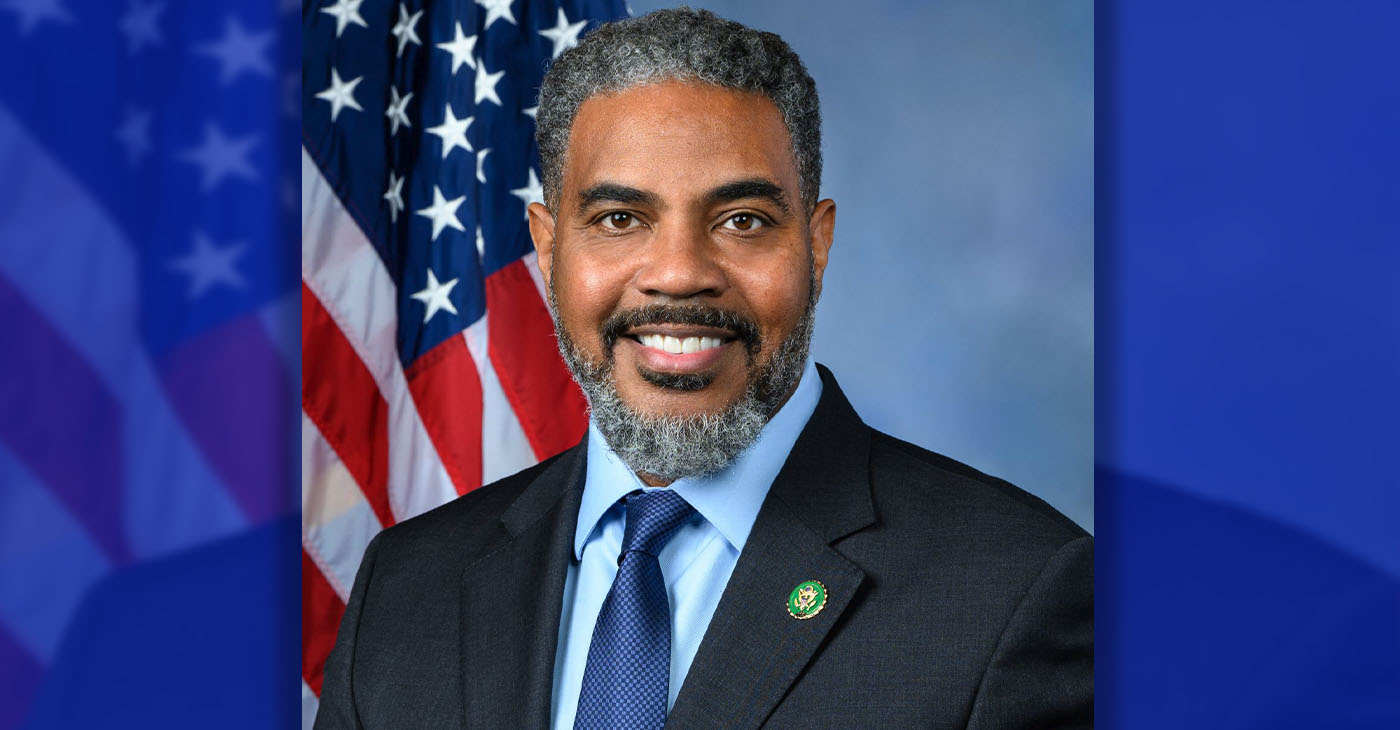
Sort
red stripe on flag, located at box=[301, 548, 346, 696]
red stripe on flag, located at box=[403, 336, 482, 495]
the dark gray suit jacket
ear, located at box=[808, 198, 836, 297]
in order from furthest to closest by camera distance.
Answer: red stripe on flag, located at box=[403, 336, 482, 495] → red stripe on flag, located at box=[301, 548, 346, 696] → ear, located at box=[808, 198, 836, 297] → the dark gray suit jacket

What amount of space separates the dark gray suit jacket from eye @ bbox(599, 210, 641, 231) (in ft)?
1.39

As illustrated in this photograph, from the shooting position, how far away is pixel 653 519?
1.96 m

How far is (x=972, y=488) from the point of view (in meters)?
1.97

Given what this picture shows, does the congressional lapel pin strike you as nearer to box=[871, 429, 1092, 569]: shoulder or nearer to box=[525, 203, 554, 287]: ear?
box=[871, 429, 1092, 569]: shoulder

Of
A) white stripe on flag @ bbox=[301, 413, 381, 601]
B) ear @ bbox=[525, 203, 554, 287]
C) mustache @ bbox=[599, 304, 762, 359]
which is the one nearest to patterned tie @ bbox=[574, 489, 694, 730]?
mustache @ bbox=[599, 304, 762, 359]

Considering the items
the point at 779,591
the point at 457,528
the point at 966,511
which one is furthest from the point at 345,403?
the point at 966,511

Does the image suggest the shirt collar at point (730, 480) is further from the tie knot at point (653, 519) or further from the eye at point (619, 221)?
the eye at point (619, 221)

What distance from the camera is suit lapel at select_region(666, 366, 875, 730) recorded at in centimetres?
177
